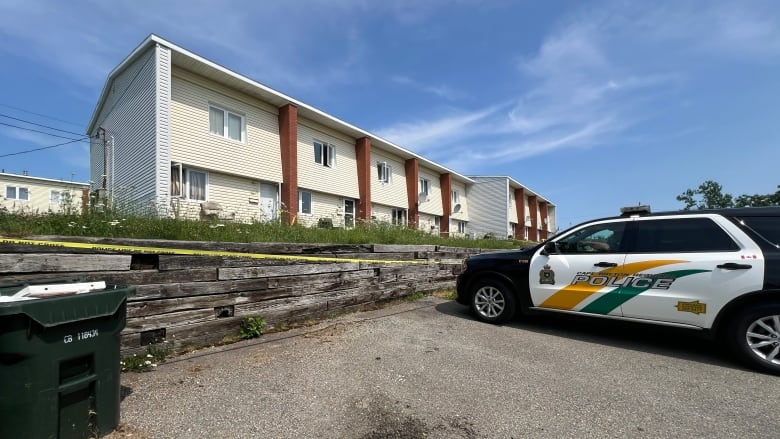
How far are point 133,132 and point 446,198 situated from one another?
20.1m

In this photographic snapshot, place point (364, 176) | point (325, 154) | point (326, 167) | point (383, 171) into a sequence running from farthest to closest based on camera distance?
point (383, 171), point (364, 176), point (325, 154), point (326, 167)

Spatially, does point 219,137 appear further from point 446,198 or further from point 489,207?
point 489,207

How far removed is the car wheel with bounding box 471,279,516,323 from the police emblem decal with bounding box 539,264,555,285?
1.74 ft

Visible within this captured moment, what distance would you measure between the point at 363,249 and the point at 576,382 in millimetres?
4115

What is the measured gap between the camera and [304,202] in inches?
658

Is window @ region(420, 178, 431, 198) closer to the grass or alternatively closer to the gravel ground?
A: the grass

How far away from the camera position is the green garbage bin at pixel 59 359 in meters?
2.03

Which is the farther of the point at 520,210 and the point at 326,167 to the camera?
the point at 520,210

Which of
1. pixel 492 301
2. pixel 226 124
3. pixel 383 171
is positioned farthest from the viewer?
pixel 383 171

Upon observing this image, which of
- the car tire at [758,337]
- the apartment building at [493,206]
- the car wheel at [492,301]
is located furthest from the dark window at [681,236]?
the apartment building at [493,206]

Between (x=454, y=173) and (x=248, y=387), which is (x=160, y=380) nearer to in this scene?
(x=248, y=387)

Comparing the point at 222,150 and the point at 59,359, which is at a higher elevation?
the point at 222,150

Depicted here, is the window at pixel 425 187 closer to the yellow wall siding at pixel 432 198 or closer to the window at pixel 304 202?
the yellow wall siding at pixel 432 198

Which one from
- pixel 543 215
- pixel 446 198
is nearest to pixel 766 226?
pixel 446 198
